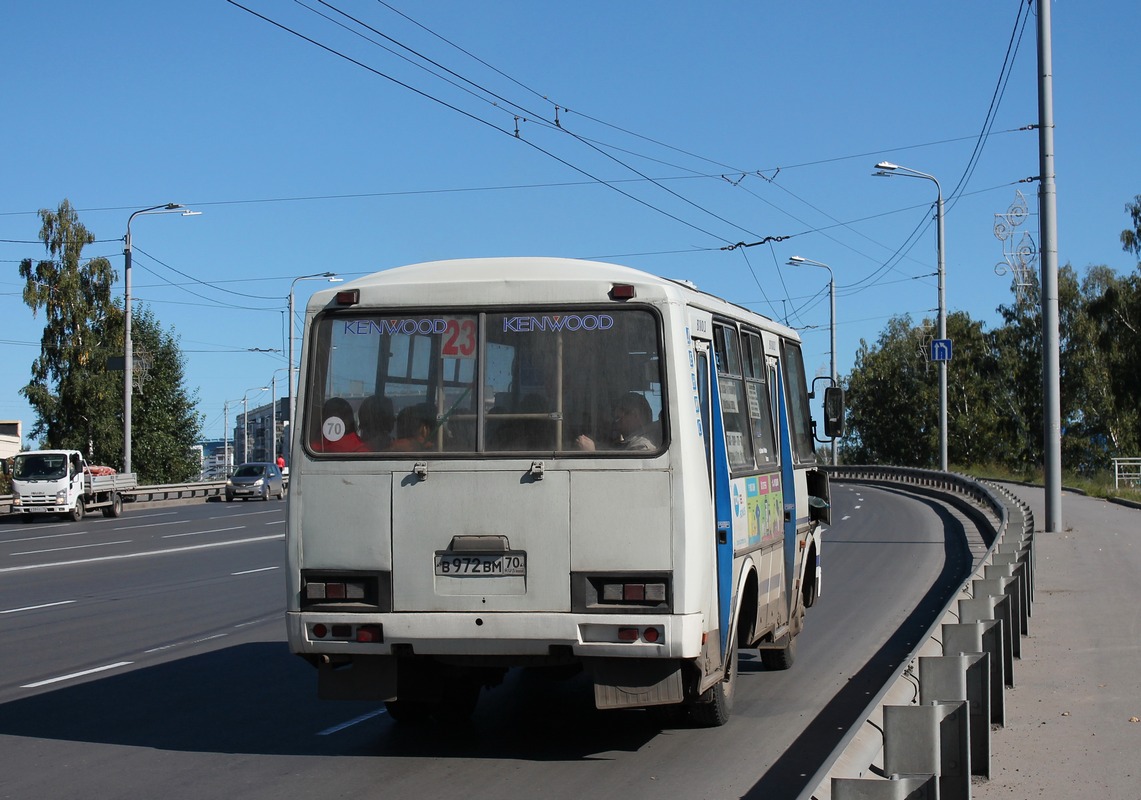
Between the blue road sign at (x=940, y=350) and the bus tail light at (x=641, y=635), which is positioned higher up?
the blue road sign at (x=940, y=350)

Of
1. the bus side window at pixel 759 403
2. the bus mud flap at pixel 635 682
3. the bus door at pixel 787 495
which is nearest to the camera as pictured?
the bus mud flap at pixel 635 682

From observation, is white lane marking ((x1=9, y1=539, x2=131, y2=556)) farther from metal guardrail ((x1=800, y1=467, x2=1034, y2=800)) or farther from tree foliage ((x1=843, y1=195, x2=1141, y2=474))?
tree foliage ((x1=843, y1=195, x2=1141, y2=474))

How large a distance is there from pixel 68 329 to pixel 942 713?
66196 millimetres

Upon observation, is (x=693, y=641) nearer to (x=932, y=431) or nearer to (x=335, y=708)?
(x=335, y=708)

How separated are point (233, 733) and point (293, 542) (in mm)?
1700

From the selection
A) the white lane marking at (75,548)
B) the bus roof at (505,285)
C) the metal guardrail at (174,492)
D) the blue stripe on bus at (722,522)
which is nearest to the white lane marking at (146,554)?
the white lane marking at (75,548)

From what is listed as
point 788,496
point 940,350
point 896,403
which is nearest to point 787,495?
point 788,496

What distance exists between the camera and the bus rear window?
7348mm

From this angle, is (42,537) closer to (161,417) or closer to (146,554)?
(146,554)

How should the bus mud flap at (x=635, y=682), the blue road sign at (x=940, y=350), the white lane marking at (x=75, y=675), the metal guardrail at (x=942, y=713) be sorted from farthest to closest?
the blue road sign at (x=940, y=350) → the white lane marking at (x=75, y=675) → the bus mud flap at (x=635, y=682) → the metal guardrail at (x=942, y=713)

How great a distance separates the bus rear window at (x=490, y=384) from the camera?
7.35 m

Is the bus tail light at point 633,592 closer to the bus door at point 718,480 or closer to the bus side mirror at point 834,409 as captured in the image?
the bus door at point 718,480

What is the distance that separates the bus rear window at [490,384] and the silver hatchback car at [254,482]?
46.5 meters

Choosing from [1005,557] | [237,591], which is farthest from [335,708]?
[237,591]
